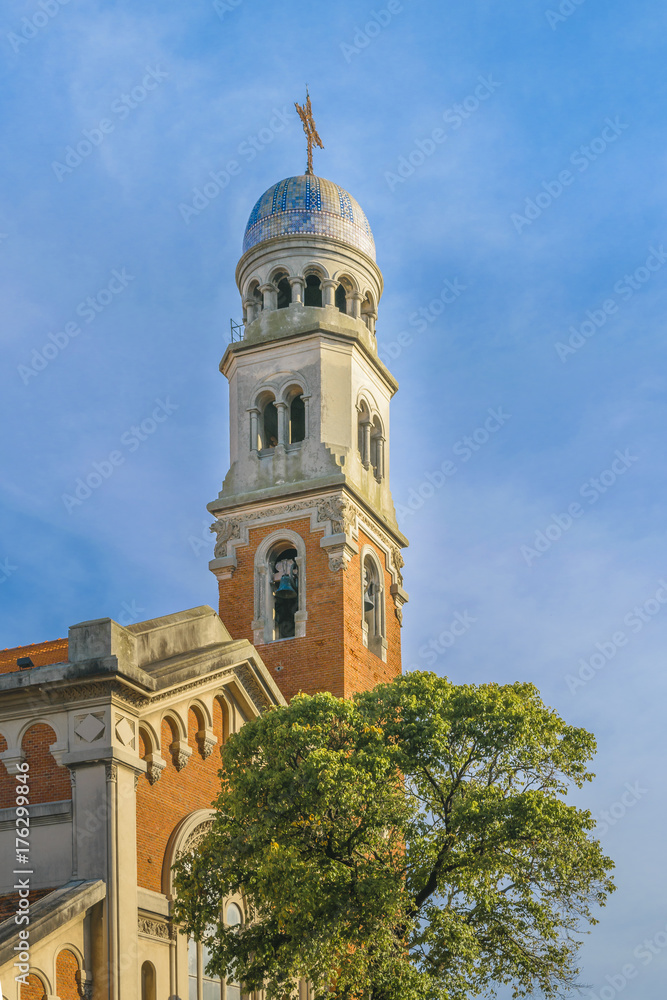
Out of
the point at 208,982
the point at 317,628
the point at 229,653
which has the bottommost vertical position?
the point at 208,982

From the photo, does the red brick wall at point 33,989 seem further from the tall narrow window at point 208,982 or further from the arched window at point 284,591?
the arched window at point 284,591

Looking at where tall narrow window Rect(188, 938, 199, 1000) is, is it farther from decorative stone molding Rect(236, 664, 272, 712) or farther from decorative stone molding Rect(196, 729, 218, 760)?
decorative stone molding Rect(236, 664, 272, 712)

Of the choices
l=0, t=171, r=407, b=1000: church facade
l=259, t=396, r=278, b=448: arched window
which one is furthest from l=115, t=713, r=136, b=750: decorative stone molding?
l=259, t=396, r=278, b=448: arched window

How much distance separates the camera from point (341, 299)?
1809 inches

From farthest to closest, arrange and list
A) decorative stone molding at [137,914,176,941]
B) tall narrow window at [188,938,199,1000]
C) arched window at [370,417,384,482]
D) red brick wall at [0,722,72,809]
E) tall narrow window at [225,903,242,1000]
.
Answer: arched window at [370,417,384,482] → tall narrow window at [225,903,242,1000] → tall narrow window at [188,938,199,1000] → decorative stone molding at [137,914,176,941] → red brick wall at [0,722,72,809]

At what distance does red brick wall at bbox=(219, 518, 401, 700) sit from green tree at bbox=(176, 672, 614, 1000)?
12.1m

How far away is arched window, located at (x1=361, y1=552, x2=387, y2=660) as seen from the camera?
41.8 m

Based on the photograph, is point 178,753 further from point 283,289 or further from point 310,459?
point 283,289

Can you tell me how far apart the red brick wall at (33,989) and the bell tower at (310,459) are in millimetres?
15992

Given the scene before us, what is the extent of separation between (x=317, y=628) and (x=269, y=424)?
774 cm

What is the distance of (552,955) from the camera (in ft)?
83.9

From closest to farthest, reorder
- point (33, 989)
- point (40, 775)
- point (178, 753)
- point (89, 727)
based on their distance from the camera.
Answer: point (33, 989)
point (89, 727)
point (40, 775)
point (178, 753)

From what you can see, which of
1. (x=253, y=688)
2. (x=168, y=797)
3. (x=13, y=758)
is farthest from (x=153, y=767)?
(x=253, y=688)

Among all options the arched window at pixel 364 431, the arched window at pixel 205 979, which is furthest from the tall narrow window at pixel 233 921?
the arched window at pixel 364 431
